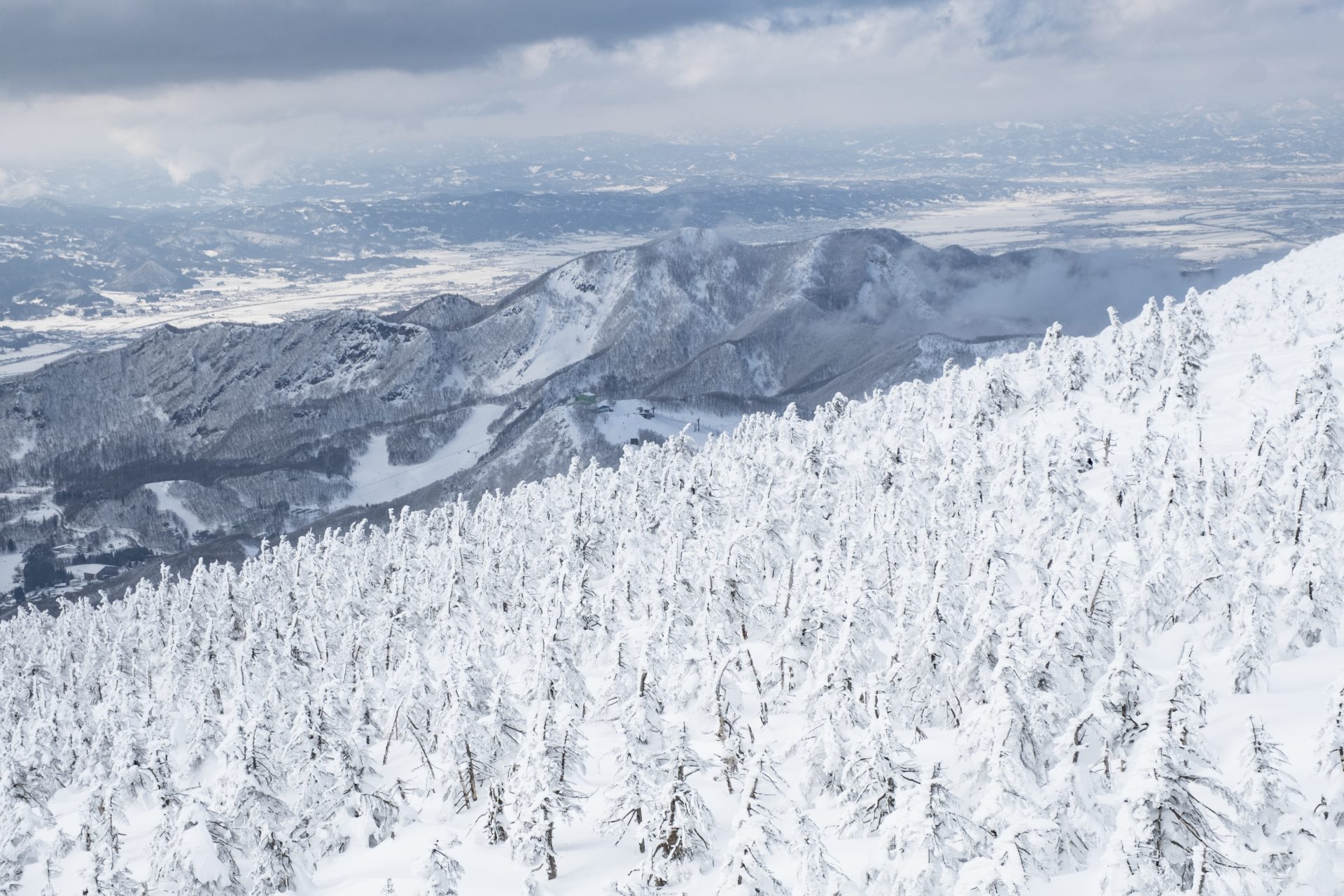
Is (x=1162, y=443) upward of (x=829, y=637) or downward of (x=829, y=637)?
upward

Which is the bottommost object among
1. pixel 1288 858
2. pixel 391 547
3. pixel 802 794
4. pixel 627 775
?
pixel 391 547

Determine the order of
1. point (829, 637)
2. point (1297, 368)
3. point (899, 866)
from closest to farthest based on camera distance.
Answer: point (899, 866) → point (829, 637) → point (1297, 368)

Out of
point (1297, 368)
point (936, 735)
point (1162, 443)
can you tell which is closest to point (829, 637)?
point (936, 735)

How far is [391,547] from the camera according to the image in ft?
314

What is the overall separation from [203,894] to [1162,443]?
183ft

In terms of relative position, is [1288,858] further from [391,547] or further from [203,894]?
[391,547]

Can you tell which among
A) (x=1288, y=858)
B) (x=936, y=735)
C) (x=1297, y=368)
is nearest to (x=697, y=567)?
(x=936, y=735)

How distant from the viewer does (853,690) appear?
3422cm

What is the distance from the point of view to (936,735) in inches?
1416

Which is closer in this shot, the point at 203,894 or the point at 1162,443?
the point at 203,894

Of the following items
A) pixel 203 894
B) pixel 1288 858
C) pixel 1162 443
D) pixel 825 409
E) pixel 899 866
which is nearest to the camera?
pixel 1288 858

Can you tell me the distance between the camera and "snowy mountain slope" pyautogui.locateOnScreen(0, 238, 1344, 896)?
23125mm

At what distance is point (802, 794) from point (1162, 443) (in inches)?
1358

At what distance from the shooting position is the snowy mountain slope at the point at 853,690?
23125 mm
